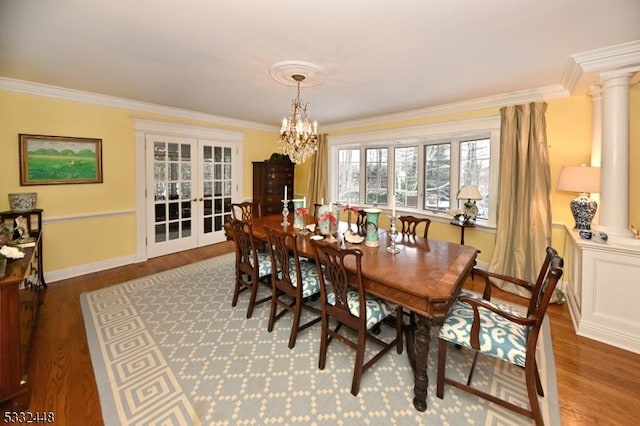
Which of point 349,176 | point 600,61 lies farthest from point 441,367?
point 349,176

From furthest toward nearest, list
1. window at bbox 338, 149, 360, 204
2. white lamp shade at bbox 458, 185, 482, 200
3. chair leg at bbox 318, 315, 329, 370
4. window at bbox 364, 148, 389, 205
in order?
window at bbox 338, 149, 360, 204 < window at bbox 364, 148, 389, 205 < white lamp shade at bbox 458, 185, 482, 200 < chair leg at bbox 318, 315, 329, 370

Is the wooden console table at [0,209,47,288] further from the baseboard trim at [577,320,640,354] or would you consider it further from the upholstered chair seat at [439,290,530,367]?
the baseboard trim at [577,320,640,354]

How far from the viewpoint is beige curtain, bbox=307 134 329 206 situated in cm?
560

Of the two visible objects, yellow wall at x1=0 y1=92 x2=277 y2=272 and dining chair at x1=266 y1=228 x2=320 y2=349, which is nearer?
dining chair at x1=266 y1=228 x2=320 y2=349

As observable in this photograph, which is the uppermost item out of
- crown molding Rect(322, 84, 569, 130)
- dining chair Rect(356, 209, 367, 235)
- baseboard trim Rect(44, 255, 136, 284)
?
crown molding Rect(322, 84, 569, 130)

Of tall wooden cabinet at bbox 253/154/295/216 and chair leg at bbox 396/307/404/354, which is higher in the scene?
tall wooden cabinet at bbox 253/154/295/216

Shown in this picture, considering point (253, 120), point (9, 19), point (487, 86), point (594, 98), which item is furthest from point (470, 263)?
point (253, 120)

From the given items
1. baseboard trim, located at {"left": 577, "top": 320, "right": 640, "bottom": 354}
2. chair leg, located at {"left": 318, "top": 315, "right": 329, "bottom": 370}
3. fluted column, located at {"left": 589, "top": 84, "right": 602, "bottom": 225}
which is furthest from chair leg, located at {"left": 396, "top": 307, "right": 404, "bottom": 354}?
fluted column, located at {"left": 589, "top": 84, "right": 602, "bottom": 225}

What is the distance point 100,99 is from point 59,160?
0.93 m

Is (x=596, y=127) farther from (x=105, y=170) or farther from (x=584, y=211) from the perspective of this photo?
(x=105, y=170)

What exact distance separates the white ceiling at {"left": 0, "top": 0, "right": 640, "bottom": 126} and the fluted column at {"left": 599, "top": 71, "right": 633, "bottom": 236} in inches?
14.7

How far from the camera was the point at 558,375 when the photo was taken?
194 centimetres

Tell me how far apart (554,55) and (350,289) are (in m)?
2.63

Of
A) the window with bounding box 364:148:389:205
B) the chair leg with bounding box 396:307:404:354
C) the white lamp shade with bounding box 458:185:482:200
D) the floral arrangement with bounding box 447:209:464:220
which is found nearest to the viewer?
the chair leg with bounding box 396:307:404:354
